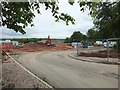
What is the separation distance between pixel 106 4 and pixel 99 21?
3.49 metres

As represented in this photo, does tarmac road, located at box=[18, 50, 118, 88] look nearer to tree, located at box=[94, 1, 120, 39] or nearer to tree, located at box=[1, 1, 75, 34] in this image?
tree, located at box=[1, 1, 75, 34]

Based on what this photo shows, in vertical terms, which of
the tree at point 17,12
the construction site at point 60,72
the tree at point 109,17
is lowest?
the construction site at point 60,72

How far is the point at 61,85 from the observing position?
4445mm

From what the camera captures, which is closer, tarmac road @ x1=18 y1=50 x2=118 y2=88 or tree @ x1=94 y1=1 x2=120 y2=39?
tarmac road @ x1=18 y1=50 x2=118 y2=88

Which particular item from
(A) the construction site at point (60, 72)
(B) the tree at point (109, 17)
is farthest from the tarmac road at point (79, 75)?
(B) the tree at point (109, 17)

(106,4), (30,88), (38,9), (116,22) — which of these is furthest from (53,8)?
(106,4)

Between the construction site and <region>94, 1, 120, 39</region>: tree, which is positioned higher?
<region>94, 1, 120, 39</region>: tree

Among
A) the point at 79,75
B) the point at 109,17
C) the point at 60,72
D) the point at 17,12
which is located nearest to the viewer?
the point at 17,12

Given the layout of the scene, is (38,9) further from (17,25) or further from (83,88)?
(83,88)

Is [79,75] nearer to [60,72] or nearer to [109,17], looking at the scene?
[60,72]

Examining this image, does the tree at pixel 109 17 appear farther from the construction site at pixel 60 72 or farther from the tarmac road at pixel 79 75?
the tarmac road at pixel 79 75

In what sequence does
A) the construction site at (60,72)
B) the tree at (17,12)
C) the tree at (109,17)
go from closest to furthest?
the tree at (17,12), the construction site at (60,72), the tree at (109,17)

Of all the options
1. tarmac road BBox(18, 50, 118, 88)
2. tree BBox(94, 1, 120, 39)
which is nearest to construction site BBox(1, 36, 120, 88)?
tarmac road BBox(18, 50, 118, 88)

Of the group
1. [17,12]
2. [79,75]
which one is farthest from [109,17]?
[17,12]
